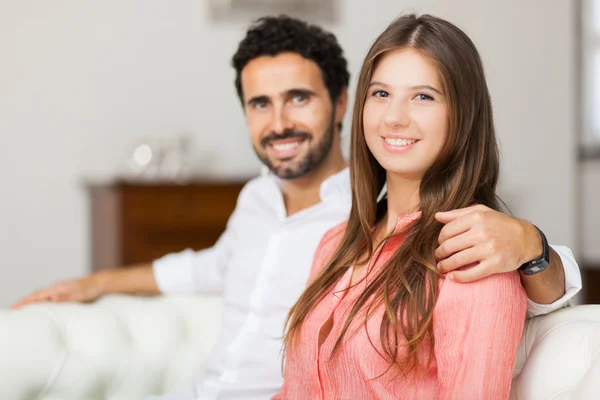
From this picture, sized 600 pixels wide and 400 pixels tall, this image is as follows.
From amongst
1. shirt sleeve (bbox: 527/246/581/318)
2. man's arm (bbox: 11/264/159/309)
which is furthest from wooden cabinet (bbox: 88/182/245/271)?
shirt sleeve (bbox: 527/246/581/318)

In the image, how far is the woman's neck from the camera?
154cm

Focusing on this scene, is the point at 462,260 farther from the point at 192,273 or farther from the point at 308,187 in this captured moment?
the point at 192,273

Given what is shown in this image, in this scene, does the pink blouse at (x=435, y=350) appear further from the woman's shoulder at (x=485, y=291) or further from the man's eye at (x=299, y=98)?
the man's eye at (x=299, y=98)

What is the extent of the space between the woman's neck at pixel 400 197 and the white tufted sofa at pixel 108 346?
1.08ft

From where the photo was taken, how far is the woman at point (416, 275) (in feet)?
4.16

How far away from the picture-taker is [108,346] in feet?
6.52

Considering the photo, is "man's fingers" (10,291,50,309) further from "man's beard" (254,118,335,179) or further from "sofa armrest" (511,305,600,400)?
"sofa armrest" (511,305,600,400)

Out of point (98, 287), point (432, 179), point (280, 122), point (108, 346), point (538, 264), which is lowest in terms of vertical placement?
point (108, 346)

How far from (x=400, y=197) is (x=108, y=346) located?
0.88 meters

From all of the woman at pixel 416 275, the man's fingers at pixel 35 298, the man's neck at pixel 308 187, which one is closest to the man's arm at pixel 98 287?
the man's fingers at pixel 35 298

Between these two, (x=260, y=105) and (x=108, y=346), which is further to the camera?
(x=260, y=105)

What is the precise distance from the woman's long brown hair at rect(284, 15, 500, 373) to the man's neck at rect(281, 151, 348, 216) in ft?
2.09

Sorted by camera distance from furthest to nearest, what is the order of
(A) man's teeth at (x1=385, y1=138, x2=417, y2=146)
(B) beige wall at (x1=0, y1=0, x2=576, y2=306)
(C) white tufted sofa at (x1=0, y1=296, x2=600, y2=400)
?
(B) beige wall at (x1=0, y1=0, x2=576, y2=306), (C) white tufted sofa at (x1=0, y1=296, x2=600, y2=400), (A) man's teeth at (x1=385, y1=138, x2=417, y2=146)

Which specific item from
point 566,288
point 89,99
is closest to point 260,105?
point 566,288
